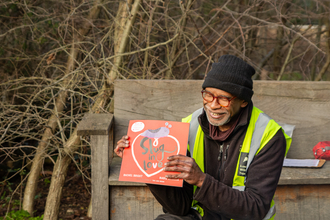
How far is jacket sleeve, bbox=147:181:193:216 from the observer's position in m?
2.04

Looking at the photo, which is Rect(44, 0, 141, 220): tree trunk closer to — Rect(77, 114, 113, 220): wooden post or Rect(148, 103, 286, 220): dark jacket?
Rect(77, 114, 113, 220): wooden post

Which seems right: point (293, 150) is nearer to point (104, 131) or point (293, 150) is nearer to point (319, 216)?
point (319, 216)

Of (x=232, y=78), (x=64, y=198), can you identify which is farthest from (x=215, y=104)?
(x=64, y=198)

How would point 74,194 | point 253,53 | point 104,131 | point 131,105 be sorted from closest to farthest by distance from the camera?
1. point 104,131
2. point 131,105
3. point 74,194
4. point 253,53

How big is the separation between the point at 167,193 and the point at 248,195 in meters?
0.48

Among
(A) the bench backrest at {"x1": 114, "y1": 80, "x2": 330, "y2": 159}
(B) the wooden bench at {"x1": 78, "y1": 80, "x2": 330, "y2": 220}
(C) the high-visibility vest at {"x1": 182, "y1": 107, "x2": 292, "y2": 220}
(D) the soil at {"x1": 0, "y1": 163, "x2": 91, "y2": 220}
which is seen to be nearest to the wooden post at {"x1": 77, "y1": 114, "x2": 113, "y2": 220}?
(B) the wooden bench at {"x1": 78, "y1": 80, "x2": 330, "y2": 220}

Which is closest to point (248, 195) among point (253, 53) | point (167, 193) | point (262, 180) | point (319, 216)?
point (262, 180)

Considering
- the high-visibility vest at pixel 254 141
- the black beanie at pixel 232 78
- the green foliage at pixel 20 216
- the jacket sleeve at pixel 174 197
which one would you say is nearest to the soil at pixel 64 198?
the green foliage at pixel 20 216

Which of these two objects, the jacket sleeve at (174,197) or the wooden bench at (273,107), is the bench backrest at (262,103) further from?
the jacket sleeve at (174,197)

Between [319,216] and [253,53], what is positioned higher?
[253,53]

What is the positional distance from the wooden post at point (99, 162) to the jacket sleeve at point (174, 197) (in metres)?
0.63

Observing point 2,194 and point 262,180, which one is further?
point 2,194

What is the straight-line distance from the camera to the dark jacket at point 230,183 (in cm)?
180

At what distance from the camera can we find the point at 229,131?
2062mm
